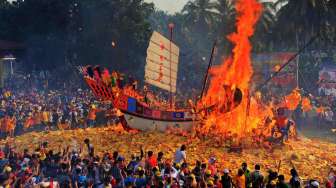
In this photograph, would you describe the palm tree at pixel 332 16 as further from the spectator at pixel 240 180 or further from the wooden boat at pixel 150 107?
the spectator at pixel 240 180

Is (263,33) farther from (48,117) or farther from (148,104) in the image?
(48,117)

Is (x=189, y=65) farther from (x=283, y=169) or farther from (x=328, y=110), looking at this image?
(x=283, y=169)

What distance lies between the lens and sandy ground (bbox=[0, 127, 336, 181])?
55.0 ft

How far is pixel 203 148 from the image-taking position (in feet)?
59.7

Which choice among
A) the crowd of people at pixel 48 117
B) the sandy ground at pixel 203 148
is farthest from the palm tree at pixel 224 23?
the sandy ground at pixel 203 148

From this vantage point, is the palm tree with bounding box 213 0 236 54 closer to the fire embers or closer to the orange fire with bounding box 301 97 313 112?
the orange fire with bounding box 301 97 313 112

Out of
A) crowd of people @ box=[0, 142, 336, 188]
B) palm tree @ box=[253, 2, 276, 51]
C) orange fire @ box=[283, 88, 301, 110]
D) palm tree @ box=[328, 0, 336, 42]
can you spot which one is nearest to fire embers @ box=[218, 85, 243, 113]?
crowd of people @ box=[0, 142, 336, 188]

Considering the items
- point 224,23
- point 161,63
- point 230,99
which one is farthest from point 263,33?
point 230,99

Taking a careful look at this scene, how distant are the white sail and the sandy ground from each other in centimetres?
294

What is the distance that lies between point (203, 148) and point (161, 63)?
5.57 metres

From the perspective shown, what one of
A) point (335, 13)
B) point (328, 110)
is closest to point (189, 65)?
point (335, 13)

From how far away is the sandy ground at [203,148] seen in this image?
16767 mm

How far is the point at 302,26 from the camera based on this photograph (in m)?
37.8

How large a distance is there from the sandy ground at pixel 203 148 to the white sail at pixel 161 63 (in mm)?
2939
